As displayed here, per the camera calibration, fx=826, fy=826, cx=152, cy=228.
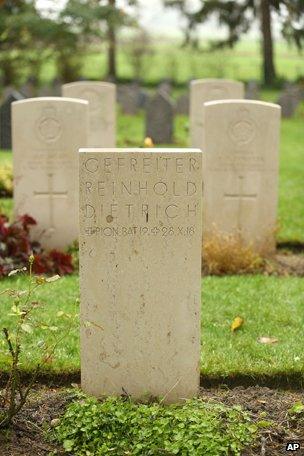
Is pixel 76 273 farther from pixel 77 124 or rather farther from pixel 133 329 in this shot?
pixel 133 329

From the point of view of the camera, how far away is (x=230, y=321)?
6.18m

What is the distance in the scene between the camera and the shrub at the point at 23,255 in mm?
7719

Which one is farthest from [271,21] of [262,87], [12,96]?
[12,96]

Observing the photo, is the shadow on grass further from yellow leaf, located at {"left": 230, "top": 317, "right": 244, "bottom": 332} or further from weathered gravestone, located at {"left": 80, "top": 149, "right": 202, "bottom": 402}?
yellow leaf, located at {"left": 230, "top": 317, "right": 244, "bottom": 332}

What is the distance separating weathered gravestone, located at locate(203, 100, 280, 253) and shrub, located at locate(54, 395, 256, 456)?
4013 mm

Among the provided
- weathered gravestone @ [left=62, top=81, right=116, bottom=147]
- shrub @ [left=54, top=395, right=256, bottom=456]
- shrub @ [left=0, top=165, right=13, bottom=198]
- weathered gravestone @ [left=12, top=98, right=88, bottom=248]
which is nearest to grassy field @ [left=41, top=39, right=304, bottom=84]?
weathered gravestone @ [left=62, top=81, right=116, bottom=147]

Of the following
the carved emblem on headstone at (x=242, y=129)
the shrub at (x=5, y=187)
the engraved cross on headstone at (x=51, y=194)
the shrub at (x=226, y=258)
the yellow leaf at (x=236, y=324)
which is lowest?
the yellow leaf at (x=236, y=324)

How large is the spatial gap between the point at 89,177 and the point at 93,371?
110 centimetres

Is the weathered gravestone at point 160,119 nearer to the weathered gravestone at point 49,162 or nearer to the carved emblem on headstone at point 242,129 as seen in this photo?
the weathered gravestone at point 49,162

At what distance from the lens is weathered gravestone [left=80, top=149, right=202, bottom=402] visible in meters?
4.50

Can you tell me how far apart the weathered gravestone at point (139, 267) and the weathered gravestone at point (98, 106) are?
8893 millimetres

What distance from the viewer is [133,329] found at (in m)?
4.61

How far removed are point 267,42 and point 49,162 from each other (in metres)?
26.6

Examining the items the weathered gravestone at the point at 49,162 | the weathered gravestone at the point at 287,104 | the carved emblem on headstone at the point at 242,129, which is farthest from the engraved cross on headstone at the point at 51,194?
the weathered gravestone at the point at 287,104
